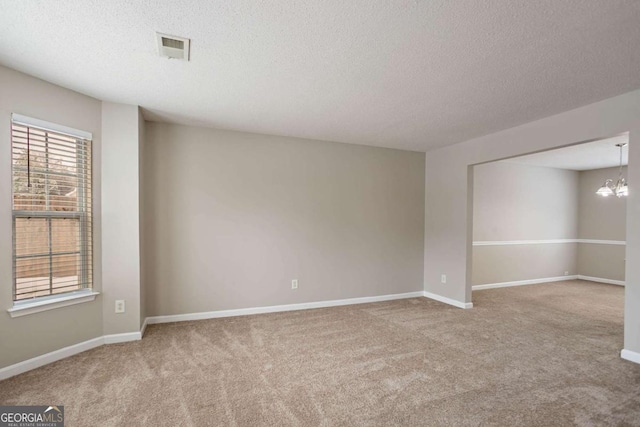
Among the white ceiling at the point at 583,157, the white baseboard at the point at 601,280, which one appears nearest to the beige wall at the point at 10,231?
the white ceiling at the point at 583,157

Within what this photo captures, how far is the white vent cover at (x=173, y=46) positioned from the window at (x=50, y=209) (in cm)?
148

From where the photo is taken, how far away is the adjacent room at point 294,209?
2.01 m

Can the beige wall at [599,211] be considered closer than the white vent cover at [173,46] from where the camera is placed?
No

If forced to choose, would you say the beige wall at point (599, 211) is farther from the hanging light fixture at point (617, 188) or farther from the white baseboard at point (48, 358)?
the white baseboard at point (48, 358)

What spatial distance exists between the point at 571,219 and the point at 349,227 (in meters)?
5.80

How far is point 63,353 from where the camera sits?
9.36 ft

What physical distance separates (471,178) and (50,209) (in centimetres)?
515

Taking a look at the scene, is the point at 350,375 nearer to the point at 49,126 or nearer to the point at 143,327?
the point at 143,327

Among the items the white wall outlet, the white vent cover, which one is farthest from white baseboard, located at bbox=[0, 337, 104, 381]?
the white vent cover

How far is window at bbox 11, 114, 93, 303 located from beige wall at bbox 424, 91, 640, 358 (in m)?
4.74

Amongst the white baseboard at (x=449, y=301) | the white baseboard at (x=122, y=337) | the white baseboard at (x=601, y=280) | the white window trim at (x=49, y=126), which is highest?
the white window trim at (x=49, y=126)

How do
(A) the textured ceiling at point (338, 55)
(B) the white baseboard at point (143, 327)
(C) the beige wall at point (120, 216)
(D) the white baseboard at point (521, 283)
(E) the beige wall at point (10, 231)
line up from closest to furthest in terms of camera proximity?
(A) the textured ceiling at point (338, 55), (E) the beige wall at point (10, 231), (C) the beige wall at point (120, 216), (B) the white baseboard at point (143, 327), (D) the white baseboard at point (521, 283)

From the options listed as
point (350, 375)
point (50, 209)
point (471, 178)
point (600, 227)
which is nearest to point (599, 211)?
point (600, 227)

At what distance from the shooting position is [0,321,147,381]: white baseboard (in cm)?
251
